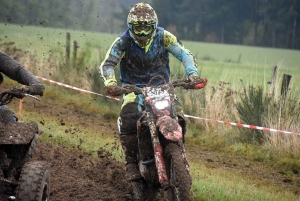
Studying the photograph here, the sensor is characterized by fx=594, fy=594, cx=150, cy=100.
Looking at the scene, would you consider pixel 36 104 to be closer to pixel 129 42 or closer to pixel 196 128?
pixel 196 128

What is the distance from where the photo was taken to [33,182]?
18.0ft

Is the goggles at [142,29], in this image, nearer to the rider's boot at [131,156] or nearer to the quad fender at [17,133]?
the rider's boot at [131,156]

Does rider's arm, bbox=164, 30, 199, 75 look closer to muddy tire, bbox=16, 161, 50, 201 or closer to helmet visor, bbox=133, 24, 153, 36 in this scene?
helmet visor, bbox=133, 24, 153, 36

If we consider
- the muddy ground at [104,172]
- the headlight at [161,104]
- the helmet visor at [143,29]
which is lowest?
the muddy ground at [104,172]

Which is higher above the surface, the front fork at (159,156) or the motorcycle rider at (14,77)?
the motorcycle rider at (14,77)

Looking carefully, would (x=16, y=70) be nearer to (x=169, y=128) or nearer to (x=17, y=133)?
(x=17, y=133)

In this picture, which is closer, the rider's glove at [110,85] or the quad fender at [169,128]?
the quad fender at [169,128]

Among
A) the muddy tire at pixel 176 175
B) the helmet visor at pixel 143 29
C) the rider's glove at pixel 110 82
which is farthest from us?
the helmet visor at pixel 143 29

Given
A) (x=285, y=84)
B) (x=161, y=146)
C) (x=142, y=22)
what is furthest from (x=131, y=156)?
(x=285, y=84)

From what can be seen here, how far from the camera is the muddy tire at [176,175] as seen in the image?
5.76 m

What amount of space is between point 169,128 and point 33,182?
145 cm

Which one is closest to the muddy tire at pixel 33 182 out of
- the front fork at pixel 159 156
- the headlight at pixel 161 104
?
the front fork at pixel 159 156

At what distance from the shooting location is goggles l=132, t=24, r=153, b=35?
7031mm

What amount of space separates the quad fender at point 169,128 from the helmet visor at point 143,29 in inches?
53.7
